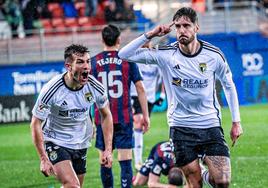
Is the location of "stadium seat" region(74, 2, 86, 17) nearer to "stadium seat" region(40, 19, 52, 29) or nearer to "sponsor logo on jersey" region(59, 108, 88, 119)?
"stadium seat" region(40, 19, 52, 29)

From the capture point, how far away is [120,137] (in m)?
11.3

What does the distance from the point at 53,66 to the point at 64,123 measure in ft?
53.5

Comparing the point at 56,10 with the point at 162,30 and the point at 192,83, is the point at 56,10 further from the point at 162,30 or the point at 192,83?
the point at 162,30

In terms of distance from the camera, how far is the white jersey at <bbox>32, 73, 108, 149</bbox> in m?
9.26

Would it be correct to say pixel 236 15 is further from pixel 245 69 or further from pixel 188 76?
pixel 188 76

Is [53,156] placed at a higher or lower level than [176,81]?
lower

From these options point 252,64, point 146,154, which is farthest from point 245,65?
point 146,154

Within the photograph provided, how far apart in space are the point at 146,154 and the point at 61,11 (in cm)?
1525

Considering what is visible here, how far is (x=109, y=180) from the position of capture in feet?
35.5

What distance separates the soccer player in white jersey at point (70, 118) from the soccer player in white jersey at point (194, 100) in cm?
55

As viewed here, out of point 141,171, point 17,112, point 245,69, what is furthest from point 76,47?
point 245,69

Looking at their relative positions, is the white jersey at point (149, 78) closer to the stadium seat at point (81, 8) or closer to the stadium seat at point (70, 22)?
the stadium seat at point (70, 22)

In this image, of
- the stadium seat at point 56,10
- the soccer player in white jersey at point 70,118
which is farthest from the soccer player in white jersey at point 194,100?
the stadium seat at point 56,10

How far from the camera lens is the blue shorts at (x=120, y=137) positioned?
1107cm
